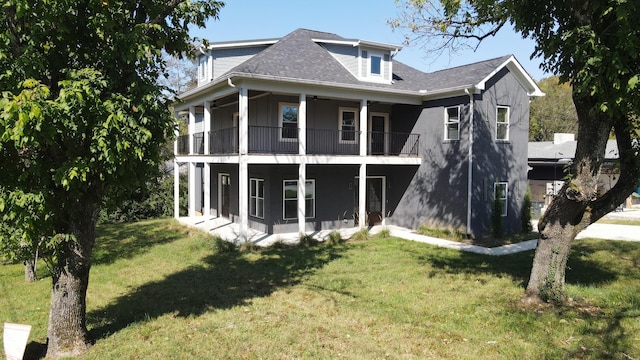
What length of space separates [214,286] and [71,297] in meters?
3.65

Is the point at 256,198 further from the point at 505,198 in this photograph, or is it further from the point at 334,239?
the point at 505,198

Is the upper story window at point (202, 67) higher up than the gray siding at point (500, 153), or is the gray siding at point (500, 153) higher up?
the upper story window at point (202, 67)

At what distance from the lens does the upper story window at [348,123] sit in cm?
1727

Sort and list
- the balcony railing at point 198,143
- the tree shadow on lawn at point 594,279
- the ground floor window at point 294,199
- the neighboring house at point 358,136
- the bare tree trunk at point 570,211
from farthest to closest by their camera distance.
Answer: the balcony railing at point 198,143 < the ground floor window at point 294,199 < the neighboring house at point 358,136 < the bare tree trunk at point 570,211 < the tree shadow on lawn at point 594,279

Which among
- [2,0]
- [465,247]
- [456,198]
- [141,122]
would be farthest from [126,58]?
[456,198]

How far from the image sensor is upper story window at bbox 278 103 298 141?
15944mm

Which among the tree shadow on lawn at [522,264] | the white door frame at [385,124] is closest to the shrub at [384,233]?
the tree shadow on lawn at [522,264]

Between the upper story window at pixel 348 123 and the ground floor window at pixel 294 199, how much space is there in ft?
8.17

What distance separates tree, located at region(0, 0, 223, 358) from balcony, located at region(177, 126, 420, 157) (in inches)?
347

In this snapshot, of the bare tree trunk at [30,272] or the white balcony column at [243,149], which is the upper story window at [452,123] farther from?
the bare tree trunk at [30,272]

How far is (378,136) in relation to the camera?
18469 mm

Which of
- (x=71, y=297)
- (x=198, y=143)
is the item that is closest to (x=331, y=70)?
(x=198, y=143)

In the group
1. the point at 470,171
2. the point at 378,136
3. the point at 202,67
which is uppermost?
the point at 202,67

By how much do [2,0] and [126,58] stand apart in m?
1.44
